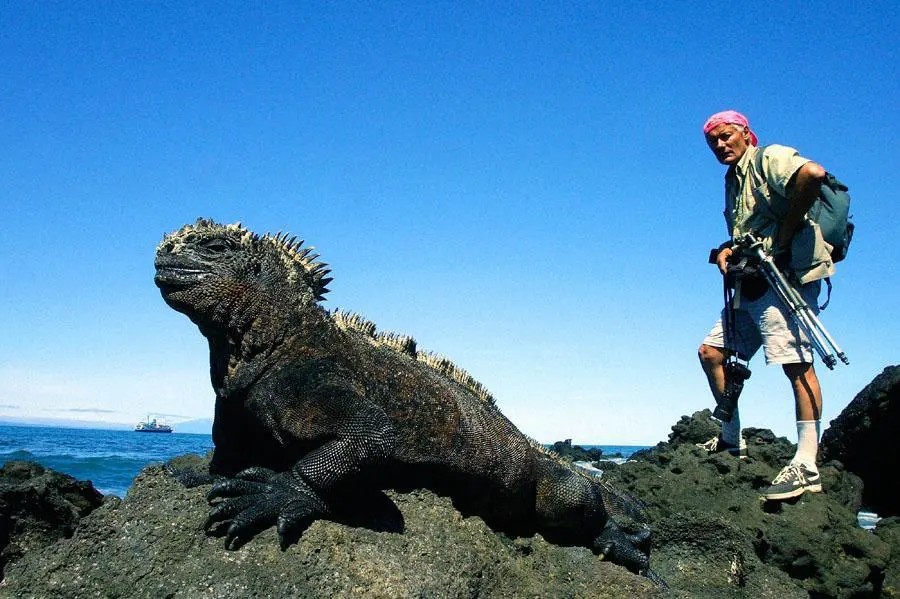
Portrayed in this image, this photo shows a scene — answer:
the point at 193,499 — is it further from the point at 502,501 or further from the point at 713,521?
the point at 713,521

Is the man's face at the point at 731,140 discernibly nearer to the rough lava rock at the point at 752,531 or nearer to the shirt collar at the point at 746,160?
the shirt collar at the point at 746,160

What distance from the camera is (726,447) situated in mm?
6711

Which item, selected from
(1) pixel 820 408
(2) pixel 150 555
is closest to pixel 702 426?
(1) pixel 820 408

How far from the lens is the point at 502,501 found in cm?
442

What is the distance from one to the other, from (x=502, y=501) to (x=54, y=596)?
222 centimetres

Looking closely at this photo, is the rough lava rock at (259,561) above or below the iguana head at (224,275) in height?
below

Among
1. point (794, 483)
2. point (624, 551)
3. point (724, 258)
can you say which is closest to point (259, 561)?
point (624, 551)

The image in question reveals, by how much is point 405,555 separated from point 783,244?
3.82 metres

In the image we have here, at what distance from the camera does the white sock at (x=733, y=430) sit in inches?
262

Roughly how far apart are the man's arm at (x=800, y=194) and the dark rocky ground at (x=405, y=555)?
191 centimetres

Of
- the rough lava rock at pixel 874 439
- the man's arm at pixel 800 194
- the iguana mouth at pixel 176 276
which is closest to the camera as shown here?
the iguana mouth at pixel 176 276

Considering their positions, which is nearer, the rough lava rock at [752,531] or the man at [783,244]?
the rough lava rock at [752,531]

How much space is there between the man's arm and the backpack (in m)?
0.16

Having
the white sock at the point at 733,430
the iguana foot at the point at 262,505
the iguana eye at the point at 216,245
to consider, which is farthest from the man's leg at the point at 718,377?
the iguana eye at the point at 216,245
